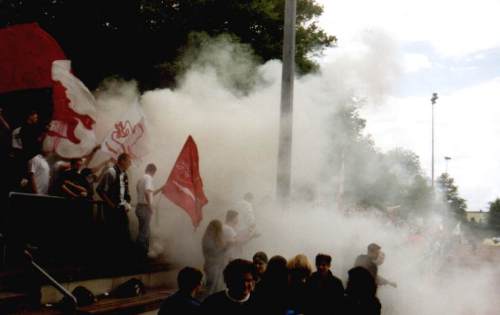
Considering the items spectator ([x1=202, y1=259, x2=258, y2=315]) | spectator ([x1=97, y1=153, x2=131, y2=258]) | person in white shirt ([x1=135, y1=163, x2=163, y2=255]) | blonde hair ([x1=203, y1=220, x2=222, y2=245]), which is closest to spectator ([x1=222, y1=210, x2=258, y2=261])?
blonde hair ([x1=203, y1=220, x2=222, y2=245])

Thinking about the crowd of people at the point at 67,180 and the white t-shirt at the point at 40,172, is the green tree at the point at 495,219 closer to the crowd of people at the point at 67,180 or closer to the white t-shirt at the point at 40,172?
the crowd of people at the point at 67,180

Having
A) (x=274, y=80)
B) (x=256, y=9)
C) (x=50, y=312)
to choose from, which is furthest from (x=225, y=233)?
(x=256, y=9)

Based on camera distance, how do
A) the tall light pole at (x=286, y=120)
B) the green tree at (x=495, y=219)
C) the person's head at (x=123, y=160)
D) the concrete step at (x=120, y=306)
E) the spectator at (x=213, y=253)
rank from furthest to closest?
1. the green tree at (x=495, y=219)
2. the tall light pole at (x=286, y=120)
3. the person's head at (x=123, y=160)
4. the spectator at (x=213, y=253)
5. the concrete step at (x=120, y=306)

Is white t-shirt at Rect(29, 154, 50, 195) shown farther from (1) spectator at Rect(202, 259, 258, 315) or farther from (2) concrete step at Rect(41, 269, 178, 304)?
(1) spectator at Rect(202, 259, 258, 315)

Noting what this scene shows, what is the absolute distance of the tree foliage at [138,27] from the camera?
11.8 metres

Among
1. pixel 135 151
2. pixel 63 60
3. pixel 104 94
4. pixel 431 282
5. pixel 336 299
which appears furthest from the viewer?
pixel 431 282

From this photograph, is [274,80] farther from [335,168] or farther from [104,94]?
[104,94]

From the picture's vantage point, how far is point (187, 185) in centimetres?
754

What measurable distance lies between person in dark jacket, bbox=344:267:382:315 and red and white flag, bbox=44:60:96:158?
193 inches

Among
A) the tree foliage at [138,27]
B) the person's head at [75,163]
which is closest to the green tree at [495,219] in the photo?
the tree foliage at [138,27]

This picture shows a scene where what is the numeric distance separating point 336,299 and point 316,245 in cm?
568

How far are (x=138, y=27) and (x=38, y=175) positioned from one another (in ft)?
21.7

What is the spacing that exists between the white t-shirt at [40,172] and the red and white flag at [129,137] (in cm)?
205

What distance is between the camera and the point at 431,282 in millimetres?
13602
